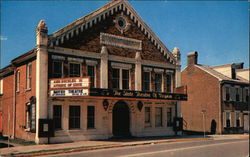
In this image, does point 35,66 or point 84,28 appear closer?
point 35,66

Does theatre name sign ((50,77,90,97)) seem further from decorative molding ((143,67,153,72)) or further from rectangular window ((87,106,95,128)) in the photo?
decorative molding ((143,67,153,72))

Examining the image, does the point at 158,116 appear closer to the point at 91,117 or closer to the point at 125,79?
the point at 125,79

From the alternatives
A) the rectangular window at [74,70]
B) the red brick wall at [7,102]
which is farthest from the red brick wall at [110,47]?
the red brick wall at [7,102]

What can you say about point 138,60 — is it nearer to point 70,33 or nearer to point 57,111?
point 70,33

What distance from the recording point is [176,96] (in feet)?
93.5

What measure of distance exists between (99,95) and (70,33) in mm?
5748

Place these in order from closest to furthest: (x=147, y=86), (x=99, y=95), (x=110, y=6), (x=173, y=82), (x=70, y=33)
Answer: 1. (x=99, y=95)
2. (x=70, y=33)
3. (x=110, y=6)
4. (x=147, y=86)
5. (x=173, y=82)

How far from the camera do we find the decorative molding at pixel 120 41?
26.2m

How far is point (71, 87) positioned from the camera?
21.5 metres

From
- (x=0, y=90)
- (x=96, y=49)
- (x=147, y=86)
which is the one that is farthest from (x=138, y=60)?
(x=0, y=90)

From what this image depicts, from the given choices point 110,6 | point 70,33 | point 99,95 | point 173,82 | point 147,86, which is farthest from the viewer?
point 173,82

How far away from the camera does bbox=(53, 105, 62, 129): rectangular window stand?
22.8 m

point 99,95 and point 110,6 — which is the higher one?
point 110,6

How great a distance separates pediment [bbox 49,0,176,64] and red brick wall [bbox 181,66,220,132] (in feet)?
31.0
